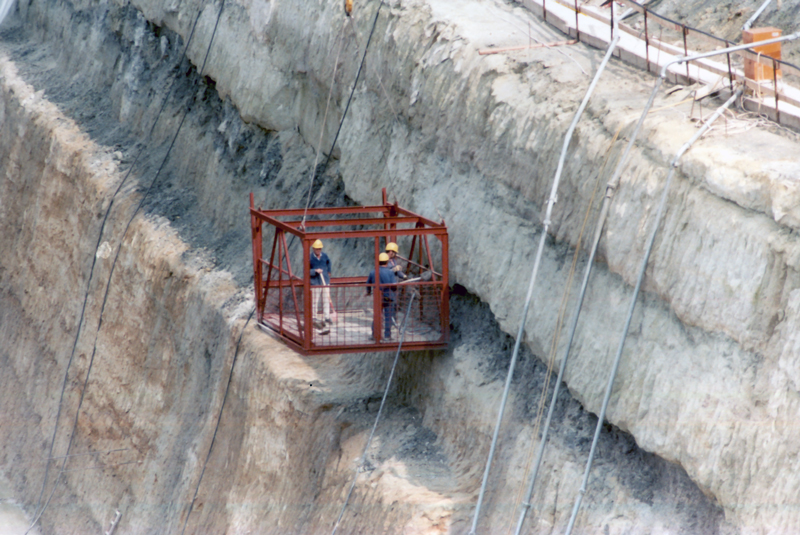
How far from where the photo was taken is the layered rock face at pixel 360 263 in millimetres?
10359

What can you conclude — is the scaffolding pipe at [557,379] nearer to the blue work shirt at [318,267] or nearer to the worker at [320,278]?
the worker at [320,278]

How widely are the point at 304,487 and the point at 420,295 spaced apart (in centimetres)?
396

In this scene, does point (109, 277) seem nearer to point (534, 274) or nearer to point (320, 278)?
point (320, 278)

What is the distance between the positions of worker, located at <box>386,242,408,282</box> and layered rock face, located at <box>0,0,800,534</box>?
3.37 ft

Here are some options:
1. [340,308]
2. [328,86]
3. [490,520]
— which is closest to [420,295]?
[340,308]

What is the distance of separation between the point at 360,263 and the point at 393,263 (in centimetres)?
299

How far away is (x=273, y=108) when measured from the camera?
21203 millimetres

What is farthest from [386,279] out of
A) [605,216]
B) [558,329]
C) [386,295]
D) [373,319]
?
[605,216]

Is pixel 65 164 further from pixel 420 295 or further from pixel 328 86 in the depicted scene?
pixel 420 295

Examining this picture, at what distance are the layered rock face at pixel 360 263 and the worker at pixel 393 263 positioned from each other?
1026mm

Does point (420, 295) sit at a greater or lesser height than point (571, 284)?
lesser

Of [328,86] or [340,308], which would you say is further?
[328,86]

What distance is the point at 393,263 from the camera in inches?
583

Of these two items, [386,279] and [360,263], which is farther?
[360,263]
